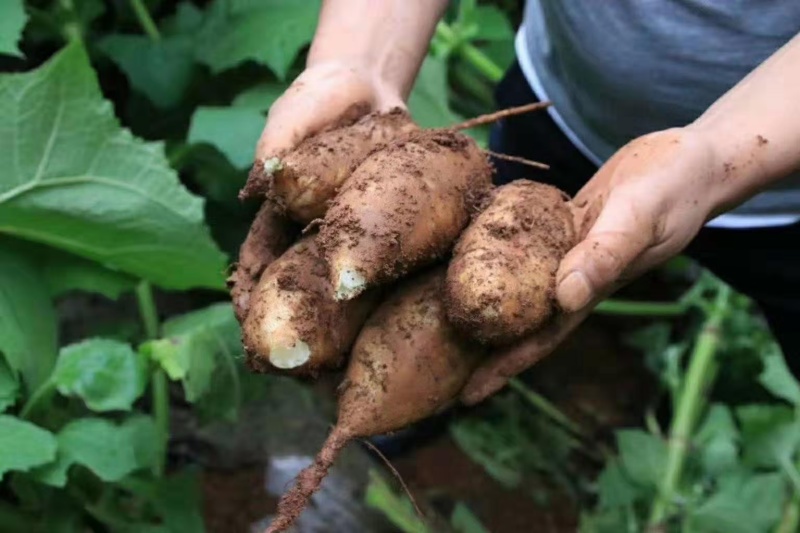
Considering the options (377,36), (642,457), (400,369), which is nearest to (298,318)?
(400,369)

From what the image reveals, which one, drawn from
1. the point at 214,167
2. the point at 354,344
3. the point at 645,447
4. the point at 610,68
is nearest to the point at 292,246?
the point at 354,344

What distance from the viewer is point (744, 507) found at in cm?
146

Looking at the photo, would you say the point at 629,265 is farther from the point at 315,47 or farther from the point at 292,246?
the point at 315,47

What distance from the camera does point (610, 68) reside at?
1.02 m

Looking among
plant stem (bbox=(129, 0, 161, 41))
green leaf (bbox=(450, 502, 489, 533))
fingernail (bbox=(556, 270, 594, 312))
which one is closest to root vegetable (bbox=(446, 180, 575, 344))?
fingernail (bbox=(556, 270, 594, 312))

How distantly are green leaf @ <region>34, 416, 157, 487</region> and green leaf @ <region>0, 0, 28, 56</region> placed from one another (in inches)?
17.7

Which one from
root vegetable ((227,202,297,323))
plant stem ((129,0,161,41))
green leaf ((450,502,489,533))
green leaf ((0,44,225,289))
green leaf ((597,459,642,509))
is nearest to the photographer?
root vegetable ((227,202,297,323))

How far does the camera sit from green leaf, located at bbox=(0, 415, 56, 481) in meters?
0.99

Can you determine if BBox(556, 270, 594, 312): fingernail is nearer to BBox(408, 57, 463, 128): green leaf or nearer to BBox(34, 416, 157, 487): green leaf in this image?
BBox(34, 416, 157, 487): green leaf

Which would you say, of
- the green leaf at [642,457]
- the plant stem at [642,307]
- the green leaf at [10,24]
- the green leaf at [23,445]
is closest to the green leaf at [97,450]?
the green leaf at [23,445]

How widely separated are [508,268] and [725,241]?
0.43 metres

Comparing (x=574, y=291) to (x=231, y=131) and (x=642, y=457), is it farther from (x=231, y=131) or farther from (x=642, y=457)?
(x=642, y=457)

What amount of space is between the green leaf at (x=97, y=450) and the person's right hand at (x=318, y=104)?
0.36 meters

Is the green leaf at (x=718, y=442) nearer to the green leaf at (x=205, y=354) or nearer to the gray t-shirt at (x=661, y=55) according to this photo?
the gray t-shirt at (x=661, y=55)
